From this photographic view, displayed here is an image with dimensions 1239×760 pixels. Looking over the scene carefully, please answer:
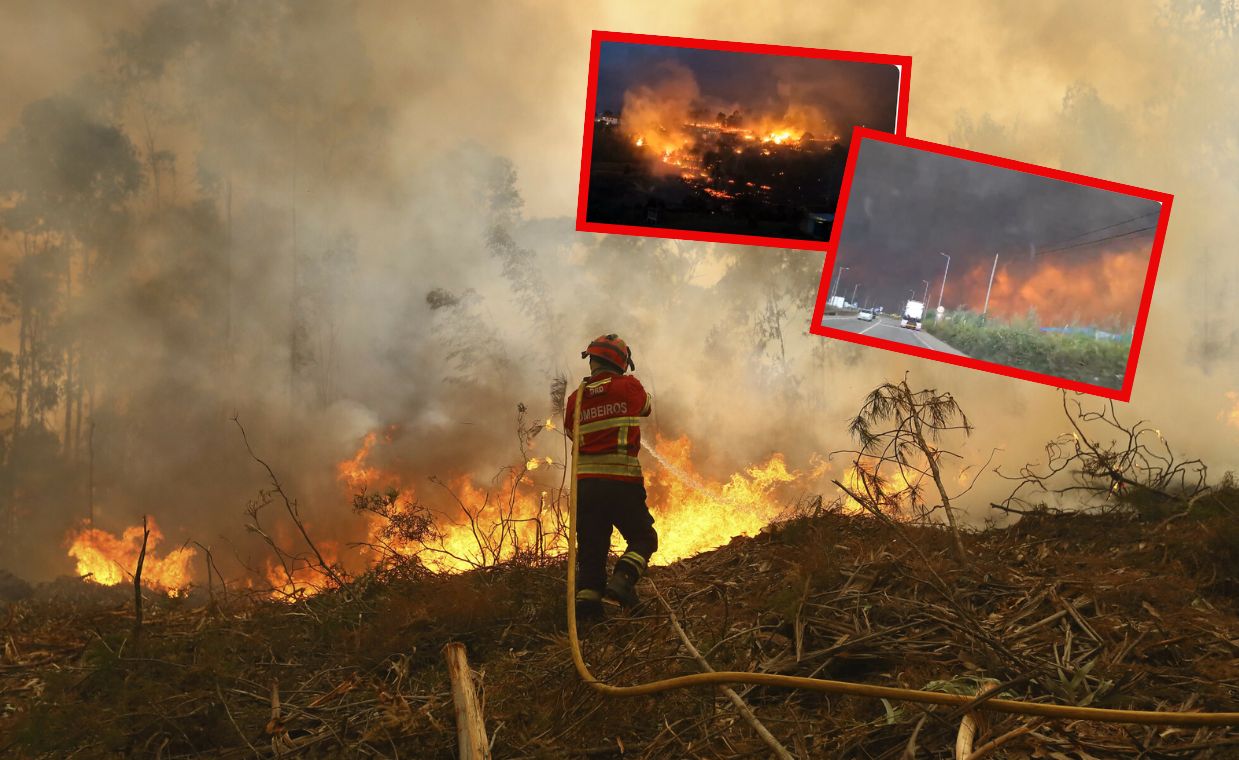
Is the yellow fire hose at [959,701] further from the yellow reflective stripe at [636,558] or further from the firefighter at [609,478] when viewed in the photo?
the firefighter at [609,478]

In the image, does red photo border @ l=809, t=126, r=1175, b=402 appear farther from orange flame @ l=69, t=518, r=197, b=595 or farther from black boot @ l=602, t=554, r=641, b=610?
orange flame @ l=69, t=518, r=197, b=595

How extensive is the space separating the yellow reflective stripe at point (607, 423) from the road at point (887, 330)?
2869mm

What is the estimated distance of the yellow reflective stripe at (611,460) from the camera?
6.77m

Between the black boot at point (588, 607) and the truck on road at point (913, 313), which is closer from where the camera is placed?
the black boot at point (588, 607)

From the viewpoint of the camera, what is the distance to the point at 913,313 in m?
11.8

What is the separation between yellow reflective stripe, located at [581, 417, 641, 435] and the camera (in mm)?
6766

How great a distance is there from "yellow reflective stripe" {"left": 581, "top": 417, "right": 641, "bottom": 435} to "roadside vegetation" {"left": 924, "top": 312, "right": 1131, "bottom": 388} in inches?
206

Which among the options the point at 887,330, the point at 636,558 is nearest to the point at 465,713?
the point at 636,558

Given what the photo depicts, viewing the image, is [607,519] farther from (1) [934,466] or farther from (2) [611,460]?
(1) [934,466]

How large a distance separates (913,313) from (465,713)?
9.52m

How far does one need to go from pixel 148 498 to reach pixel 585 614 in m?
27.2

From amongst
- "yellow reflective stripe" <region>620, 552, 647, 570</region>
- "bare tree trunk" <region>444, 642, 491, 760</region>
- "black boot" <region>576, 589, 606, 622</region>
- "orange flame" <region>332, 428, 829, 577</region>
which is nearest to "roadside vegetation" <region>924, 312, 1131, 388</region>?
"yellow reflective stripe" <region>620, 552, 647, 570</region>

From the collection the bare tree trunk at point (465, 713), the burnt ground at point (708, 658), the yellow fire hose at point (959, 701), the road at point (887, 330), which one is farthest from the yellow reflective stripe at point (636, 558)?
the road at point (887, 330)

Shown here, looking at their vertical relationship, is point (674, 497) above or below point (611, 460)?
below
